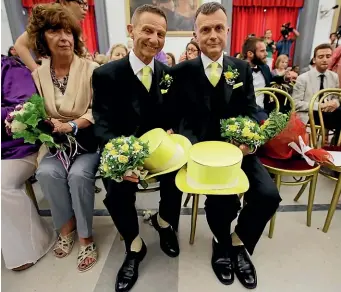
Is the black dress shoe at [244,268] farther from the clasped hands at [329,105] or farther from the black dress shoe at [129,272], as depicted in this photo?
the clasped hands at [329,105]

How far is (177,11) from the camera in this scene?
20.0ft

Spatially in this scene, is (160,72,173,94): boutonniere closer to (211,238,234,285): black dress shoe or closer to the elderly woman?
the elderly woman

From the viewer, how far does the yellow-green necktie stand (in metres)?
1.45

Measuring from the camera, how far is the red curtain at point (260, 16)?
632 cm

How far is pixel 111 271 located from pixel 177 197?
598 millimetres

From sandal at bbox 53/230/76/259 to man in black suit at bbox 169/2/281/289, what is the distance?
3.10 ft

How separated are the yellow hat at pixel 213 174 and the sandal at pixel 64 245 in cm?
92

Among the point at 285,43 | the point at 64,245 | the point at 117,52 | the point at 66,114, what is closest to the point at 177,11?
the point at 285,43

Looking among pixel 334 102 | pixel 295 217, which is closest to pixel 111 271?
pixel 295 217

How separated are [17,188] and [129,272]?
0.83 meters

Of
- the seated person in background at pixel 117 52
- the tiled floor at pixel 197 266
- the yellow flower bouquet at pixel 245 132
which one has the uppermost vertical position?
the seated person in background at pixel 117 52

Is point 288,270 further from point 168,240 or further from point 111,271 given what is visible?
point 111,271

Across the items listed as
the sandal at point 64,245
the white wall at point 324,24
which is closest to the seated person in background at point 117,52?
→ the sandal at point 64,245

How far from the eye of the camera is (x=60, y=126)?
1.47m
